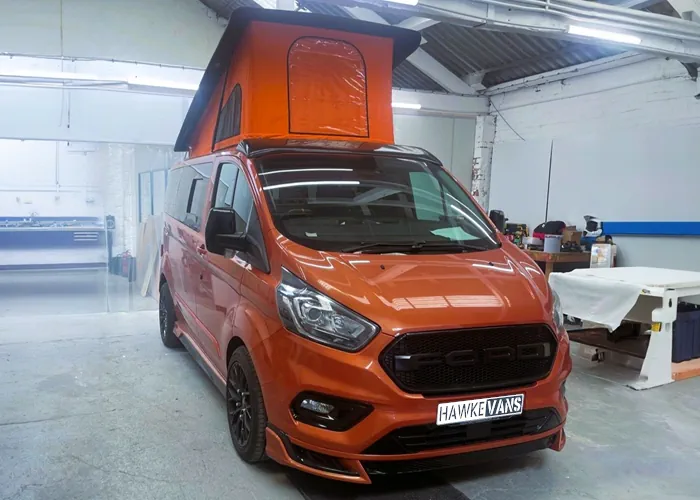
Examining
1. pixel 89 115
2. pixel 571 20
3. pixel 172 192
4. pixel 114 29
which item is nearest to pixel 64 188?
pixel 89 115

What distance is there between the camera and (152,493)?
238cm

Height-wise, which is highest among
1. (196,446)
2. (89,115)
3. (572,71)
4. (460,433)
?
(572,71)

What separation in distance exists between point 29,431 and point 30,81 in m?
5.86

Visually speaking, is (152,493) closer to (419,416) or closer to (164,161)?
(419,416)

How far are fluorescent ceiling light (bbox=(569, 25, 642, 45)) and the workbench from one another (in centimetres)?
218

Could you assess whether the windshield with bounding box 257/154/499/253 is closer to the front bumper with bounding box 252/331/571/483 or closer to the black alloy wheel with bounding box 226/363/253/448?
the front bumper with bounding box 252/331/571/483

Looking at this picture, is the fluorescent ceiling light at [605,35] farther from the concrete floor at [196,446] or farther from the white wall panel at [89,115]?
the white wall panel at [89,115]

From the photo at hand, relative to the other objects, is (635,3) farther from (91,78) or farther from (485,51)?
(91,78)

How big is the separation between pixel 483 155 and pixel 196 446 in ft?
23.5

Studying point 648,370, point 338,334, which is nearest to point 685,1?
point 648,370

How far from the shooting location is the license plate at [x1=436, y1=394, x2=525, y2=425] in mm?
2107

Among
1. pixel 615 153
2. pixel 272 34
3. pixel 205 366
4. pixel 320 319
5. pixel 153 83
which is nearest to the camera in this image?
pixel 320 319

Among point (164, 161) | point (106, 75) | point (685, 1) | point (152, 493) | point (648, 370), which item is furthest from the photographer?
point (164, 161)

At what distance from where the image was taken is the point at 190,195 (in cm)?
400
